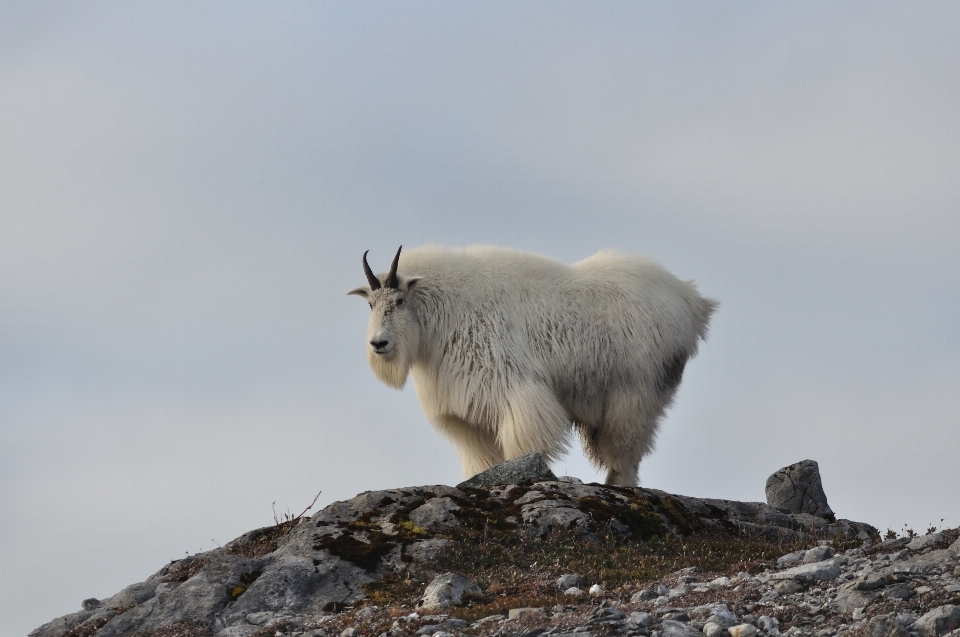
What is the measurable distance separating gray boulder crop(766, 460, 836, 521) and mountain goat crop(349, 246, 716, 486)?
6.88ft

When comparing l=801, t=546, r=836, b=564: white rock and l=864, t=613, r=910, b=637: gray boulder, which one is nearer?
l=864, t=613, r=910, b=637: gray boulder

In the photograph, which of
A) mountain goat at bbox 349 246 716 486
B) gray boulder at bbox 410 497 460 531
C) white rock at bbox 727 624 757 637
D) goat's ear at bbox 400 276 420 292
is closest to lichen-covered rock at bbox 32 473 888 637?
gray boulder at bbox 410 497 460 531

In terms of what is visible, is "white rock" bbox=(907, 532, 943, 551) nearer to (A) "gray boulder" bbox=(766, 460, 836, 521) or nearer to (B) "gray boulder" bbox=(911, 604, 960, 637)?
(B) "gray boulder" bbox=(911, 604, 960, 637)

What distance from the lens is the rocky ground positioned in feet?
25.0

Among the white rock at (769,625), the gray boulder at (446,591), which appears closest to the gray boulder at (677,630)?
the white rock at (769,625)

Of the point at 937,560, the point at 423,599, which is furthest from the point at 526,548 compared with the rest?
the point at 937,560

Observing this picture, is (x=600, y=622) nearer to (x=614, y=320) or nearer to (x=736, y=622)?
(x=736, y=622)

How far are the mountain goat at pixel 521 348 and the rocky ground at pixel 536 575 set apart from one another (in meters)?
2.87

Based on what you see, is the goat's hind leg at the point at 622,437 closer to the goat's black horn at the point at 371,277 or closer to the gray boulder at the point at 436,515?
the goat's black horn at the point at 371,277

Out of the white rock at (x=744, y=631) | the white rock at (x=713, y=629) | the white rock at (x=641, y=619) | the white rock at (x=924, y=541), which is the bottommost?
the white rock at (x=744, y=631)

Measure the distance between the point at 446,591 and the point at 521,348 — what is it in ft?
22.5

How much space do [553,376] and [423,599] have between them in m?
7.04

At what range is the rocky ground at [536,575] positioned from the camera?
761cm

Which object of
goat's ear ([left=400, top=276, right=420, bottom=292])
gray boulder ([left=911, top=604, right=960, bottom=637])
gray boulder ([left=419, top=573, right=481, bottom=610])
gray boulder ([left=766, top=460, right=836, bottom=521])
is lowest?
gray boulder ([left=911, top=604, right=960, bottom=637])
